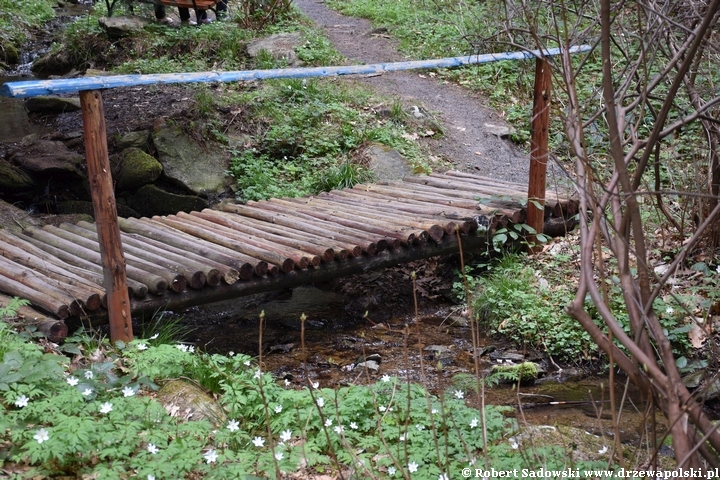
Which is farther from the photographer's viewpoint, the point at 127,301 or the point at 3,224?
the point at 3,224

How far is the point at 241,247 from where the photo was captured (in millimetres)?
5438

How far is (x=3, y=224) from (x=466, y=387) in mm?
4640

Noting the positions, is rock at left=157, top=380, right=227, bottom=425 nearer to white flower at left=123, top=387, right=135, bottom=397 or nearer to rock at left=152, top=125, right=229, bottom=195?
white flower at left=123, top=387, right=135, bottom=397

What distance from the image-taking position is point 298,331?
5996mm

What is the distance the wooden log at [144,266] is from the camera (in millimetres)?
4758

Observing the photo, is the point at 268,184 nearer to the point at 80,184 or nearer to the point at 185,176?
the point at 185,176

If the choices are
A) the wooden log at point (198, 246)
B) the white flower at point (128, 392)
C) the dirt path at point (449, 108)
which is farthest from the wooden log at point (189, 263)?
the dirt path at point (449, 108)

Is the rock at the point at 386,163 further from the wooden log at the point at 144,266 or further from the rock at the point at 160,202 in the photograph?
the wooden log at the point at 144,266

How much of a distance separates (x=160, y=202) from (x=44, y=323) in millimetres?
4661

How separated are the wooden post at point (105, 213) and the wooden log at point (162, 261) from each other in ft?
1.71

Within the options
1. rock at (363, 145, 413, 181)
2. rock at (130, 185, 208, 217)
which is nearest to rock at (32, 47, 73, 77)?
rock at (130, 185, 208, 217)

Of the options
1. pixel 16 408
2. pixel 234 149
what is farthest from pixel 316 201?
pixel 16 408

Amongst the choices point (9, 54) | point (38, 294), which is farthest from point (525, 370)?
point (9, 54)

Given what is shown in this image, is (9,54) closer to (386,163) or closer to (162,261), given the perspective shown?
(386,163)
